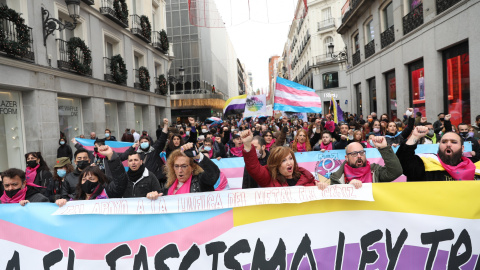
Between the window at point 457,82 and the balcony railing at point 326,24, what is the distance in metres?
29.2

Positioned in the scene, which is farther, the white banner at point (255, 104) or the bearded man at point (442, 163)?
the white banner at point (255, 104)

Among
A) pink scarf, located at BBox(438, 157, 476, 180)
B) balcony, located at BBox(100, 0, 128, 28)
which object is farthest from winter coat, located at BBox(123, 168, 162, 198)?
balcony, located at BBox(100, 0, 128, 28)

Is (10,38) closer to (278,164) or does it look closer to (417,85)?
(278,164)

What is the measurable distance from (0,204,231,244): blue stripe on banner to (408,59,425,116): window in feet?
40.9

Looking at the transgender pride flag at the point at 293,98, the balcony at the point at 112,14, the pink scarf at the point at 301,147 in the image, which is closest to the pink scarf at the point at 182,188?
the pink scarf at the point at 301,147

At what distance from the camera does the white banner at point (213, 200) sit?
292 centimetres

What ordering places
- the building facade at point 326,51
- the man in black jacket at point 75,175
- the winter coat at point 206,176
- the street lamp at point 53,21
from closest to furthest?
the winter coat at point 206,176, the man in black jacket at point 75,175, the street lamp at point 53,21, the building facade at point 326,51

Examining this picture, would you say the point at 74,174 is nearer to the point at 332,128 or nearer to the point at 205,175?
the point at 205,175

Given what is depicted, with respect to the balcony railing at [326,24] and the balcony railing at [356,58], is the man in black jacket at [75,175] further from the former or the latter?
the balcony railing at [326,24]

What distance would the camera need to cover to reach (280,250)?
9.32 ft

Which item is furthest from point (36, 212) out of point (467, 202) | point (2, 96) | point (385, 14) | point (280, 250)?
point (385, 14)

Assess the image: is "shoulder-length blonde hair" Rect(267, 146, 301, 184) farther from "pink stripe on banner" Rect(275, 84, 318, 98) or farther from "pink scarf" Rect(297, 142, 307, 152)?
"pink stripe on banner" Rect(275, 84, 318, 98)

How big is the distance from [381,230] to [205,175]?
171cm

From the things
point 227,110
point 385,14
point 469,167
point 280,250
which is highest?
point 385,14
